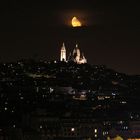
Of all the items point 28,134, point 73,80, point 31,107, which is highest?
point 73,80

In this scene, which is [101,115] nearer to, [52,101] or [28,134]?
[52,101]

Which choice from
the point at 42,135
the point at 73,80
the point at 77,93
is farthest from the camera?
the point at 73,80

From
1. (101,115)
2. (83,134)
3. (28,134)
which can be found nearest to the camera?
(28,134)

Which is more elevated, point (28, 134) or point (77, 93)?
point (77, 93)

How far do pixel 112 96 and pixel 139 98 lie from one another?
9.95ft

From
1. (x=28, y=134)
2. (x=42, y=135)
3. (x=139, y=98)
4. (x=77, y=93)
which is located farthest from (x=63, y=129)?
(x=77, y=93)

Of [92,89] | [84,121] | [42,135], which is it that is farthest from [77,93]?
[42,135]

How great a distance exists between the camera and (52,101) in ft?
149

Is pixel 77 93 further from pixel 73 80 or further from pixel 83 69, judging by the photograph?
pixel 83 69

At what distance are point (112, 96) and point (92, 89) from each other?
13.5 ft

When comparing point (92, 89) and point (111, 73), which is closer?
point (92, 89)

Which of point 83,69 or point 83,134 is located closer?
point 83,134

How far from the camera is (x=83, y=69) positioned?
6906cm

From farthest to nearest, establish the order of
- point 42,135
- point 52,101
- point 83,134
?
point 52,101
point 83,134
point 42,135
